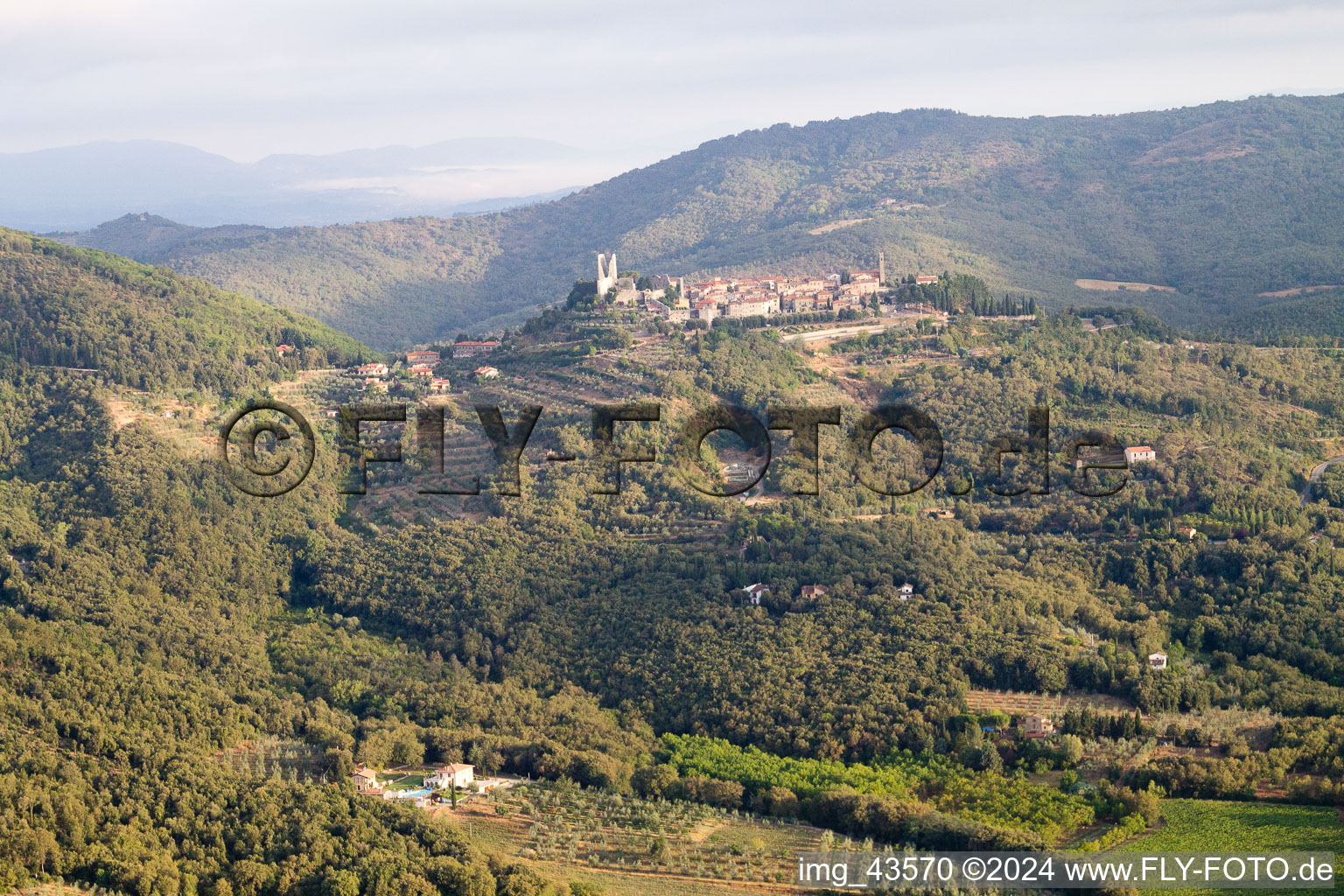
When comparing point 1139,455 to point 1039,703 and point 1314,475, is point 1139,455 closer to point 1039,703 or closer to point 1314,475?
point 1314,475

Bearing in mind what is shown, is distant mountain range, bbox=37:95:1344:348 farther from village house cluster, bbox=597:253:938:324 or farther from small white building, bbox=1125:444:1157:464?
small white building, bbox=1125:444:1157:464

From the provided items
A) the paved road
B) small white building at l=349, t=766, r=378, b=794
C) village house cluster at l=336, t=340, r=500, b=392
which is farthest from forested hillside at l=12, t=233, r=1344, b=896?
village house cluster at l=336, t=340, r=500, b=392

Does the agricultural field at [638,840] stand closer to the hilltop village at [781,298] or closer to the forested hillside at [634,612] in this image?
the forested hillside at [634,612]

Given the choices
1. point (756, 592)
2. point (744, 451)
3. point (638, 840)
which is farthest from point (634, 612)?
→ point (744, 451)

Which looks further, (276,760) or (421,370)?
(421,370)

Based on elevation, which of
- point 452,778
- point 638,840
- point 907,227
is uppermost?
point 907,227
